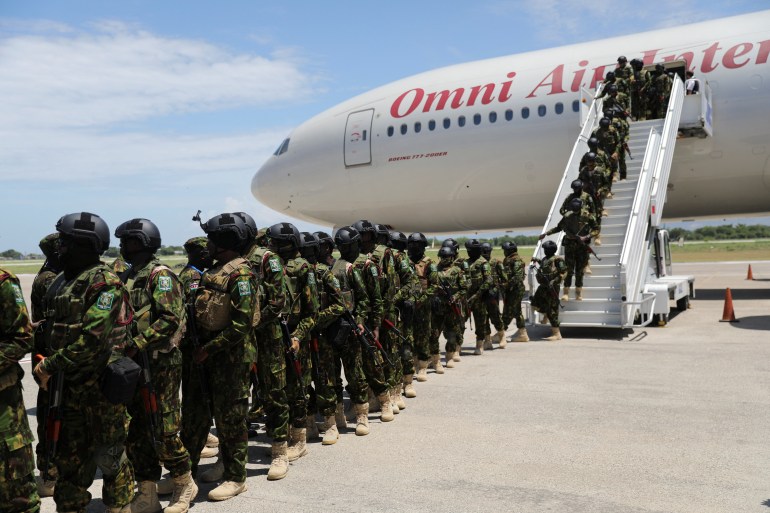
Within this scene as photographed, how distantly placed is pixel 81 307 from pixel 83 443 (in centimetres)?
76

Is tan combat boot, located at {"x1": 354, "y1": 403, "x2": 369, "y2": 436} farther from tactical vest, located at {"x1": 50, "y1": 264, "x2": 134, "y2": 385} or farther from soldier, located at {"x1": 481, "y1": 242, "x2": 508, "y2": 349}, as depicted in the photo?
soldier, located at {"x1": 481, "y1": 242, "x2": 508, "y2": 349}

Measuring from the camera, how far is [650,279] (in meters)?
13.1

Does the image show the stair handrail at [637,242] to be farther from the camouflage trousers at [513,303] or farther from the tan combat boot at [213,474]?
the tan combat boot at [213,474]

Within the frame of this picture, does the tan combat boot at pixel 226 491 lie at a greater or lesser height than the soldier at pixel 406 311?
lesser

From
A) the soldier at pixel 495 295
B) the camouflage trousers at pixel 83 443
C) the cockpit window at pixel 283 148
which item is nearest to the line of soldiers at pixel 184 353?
the camouflage trousers at pixel 83 443

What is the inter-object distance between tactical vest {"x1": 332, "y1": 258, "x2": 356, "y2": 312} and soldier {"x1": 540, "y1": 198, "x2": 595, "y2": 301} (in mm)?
6360

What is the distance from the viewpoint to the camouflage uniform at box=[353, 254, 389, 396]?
655cm

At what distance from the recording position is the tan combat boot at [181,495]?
4461mm

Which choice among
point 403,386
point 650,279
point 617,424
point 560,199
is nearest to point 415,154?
point 560,199

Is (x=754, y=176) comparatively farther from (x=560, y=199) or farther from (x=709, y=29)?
(x=560, y=199)

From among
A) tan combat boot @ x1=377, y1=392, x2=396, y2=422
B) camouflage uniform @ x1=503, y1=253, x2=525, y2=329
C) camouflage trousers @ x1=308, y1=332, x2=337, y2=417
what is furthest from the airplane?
camouflage trousers @ x1=308, y1=332, x2=337, y2=417

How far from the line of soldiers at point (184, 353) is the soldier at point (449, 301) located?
1707 millimetres

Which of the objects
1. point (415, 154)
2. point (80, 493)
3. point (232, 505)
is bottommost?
point (232, 505)

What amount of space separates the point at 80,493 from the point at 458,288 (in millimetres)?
6038
